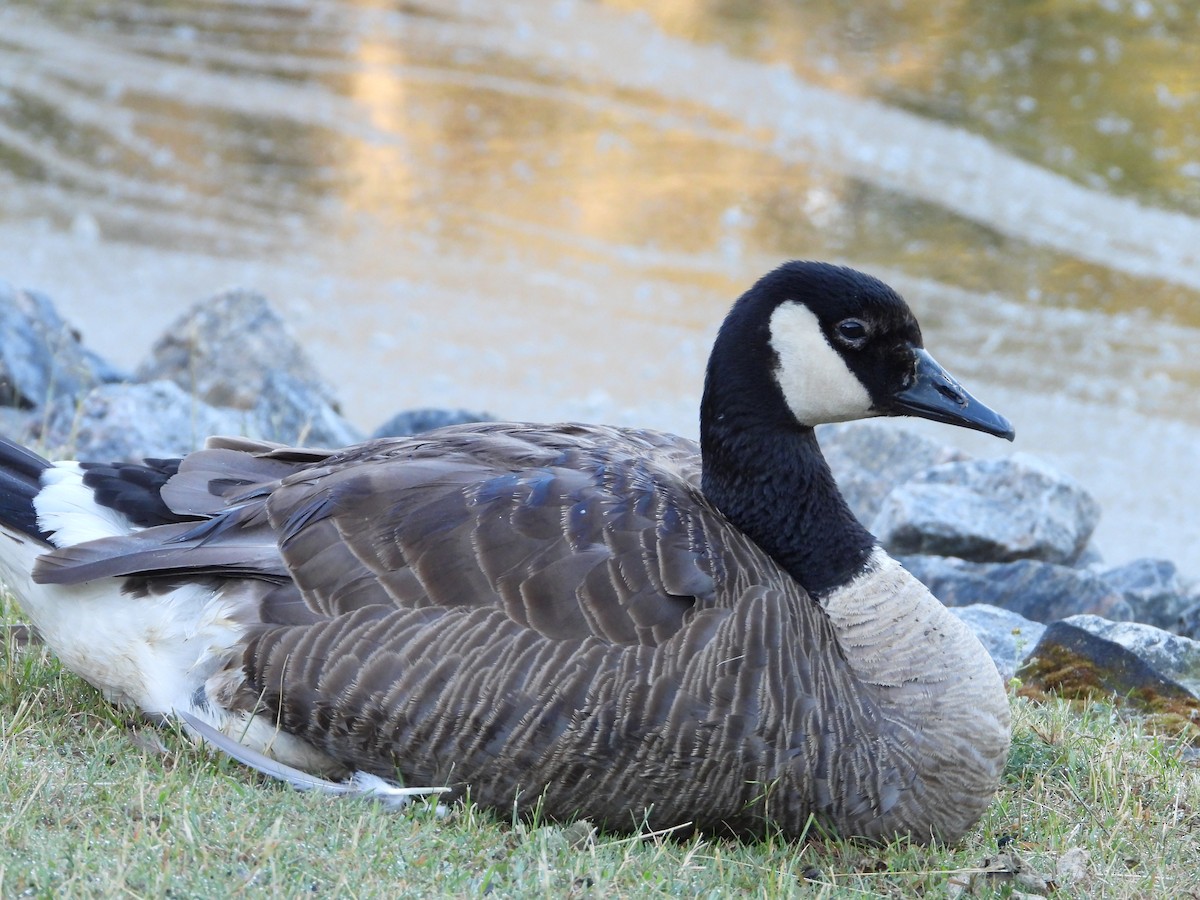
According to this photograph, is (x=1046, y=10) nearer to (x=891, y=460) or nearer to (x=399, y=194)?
(x=399, y=194)

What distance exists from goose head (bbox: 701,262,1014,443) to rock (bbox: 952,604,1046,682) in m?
1.39

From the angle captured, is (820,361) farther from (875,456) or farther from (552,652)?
(875,456)

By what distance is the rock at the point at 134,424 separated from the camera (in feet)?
23.6

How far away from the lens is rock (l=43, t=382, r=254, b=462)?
720cm

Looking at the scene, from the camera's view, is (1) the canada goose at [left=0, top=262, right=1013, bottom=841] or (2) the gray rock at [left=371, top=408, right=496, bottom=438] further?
(2) the gray rock at [left=371, top=408, right=496, bottom=438]

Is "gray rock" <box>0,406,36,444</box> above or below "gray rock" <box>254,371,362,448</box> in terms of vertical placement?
below

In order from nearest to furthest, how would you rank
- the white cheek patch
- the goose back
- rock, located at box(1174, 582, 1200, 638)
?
the goose back
the white cheek patch
rock, located at box(1174, 582, 1200, 638)

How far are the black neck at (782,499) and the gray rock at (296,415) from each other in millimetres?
3636

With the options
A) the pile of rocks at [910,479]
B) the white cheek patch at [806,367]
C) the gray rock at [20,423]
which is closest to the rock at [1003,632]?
the pile of rocks at [910,479]

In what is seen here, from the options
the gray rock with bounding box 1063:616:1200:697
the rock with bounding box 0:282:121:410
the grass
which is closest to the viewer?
the grass

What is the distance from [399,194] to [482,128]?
1.88 meters

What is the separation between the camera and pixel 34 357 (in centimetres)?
844

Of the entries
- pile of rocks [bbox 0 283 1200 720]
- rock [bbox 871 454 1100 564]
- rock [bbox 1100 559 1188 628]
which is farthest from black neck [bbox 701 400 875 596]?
rock [bbox 871 454 1100 564]

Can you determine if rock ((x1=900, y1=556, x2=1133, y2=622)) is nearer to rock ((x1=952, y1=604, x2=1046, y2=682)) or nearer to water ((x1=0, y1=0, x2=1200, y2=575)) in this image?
rock ((x1=952, y1=604, x2=1046, y2=682))
